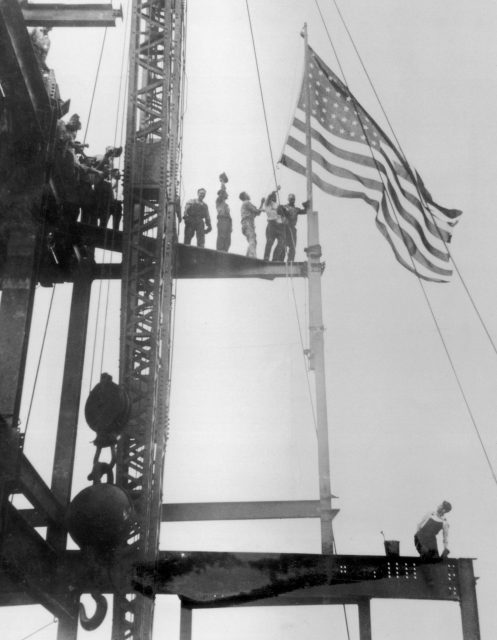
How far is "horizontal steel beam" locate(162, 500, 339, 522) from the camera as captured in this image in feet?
46.3

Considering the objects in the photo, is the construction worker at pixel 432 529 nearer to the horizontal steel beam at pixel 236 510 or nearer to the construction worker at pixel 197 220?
the horizontal steel beam at pixel 236 510

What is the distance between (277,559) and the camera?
9781 mm

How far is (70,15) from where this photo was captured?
13.6m

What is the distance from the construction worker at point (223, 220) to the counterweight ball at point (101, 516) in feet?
21.9

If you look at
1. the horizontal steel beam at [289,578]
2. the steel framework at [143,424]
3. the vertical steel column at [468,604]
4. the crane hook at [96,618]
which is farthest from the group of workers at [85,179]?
the vertical steel column at [468,604]

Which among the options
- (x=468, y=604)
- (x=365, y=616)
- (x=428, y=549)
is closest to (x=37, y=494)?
(x=365, y=616)

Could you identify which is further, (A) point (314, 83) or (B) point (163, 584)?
(A) point (314, 83)

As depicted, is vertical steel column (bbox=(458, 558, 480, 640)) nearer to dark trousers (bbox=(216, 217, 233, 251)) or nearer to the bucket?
the bucket

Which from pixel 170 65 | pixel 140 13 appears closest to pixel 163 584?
pixel 170 65

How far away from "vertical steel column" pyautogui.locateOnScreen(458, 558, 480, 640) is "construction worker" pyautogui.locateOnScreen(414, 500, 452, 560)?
0.62 m

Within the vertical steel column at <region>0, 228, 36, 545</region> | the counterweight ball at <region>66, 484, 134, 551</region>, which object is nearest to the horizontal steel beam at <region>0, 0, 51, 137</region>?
the vertical steel column at <region>0, 228, 36, 545</region>

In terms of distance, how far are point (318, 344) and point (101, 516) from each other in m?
4.55

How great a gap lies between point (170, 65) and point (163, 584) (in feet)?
30.3

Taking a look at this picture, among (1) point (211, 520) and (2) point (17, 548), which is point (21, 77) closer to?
(2) point (17, 548)
